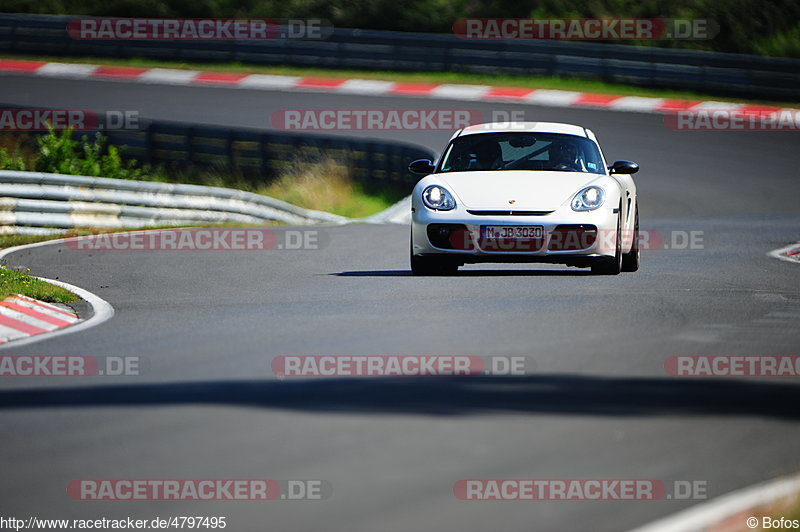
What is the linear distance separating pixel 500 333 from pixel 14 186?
10390 millimetres

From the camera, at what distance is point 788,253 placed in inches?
618

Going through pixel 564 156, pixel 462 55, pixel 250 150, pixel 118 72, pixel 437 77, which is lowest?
pixel 564 156

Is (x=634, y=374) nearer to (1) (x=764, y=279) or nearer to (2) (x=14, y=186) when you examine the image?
(1) (x=764, y=279)

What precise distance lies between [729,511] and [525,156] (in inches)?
309

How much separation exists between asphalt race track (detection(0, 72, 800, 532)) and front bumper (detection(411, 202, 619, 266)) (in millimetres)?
298

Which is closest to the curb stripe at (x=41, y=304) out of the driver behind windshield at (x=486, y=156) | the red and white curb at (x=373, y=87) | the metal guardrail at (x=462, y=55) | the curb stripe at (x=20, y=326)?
the curb stripe at (x=20, y=326)

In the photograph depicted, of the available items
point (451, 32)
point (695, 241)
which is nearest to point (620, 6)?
point (451, 32)

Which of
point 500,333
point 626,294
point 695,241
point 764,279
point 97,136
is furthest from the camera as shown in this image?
point 97,136

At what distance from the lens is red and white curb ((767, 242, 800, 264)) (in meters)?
15.1

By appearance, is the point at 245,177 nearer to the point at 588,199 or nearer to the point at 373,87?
the point at 373,87

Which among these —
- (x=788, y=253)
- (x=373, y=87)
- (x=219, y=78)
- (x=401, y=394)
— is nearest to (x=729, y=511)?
(x=401, y=394)

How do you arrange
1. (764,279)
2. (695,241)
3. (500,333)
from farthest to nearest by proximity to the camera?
(695,241), (764,279), (500,333)

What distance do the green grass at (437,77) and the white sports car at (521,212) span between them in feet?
55.5

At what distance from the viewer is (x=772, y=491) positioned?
5129mm
